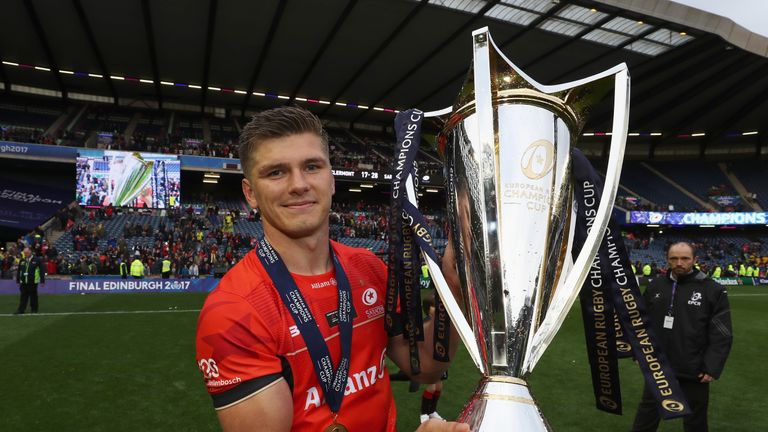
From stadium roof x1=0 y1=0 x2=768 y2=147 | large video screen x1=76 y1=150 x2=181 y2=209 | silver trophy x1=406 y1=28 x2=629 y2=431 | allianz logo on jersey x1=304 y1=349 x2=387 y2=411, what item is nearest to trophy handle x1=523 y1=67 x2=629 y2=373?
silver trophy x1=406 y1=28 x2=629 y2=431

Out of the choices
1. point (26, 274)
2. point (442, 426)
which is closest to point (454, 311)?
point (442, 426)

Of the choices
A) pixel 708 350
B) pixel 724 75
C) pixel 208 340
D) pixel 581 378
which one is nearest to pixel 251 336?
pixel 208 340

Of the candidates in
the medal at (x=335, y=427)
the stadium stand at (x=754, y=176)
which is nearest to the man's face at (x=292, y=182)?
the medal at (x=335, y=427)

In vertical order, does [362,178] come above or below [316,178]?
above

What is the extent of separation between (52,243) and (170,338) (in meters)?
16.8

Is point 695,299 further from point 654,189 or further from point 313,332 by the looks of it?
point 654,189

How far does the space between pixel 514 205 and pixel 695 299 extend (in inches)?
140

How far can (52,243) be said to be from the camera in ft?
71.7

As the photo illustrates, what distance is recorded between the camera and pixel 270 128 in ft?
4.47

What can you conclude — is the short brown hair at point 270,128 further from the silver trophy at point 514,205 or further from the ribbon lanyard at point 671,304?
the ribbon lanyard at point 671,304

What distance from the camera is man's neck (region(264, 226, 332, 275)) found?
1.47 m

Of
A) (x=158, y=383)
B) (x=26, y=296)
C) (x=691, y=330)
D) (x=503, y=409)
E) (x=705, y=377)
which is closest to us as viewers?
(x=503, y=409)

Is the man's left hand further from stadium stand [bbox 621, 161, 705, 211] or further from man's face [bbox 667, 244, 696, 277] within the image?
stadium stand [bbox 621, 161, 705, 211]

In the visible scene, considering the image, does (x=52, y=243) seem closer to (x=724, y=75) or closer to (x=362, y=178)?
(x=362, y=178)
